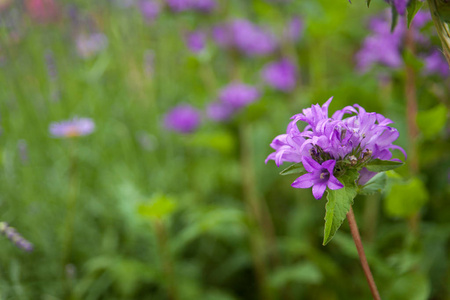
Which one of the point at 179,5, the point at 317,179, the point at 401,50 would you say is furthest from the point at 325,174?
the point at 179,5

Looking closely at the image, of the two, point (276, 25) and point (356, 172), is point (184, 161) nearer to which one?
point (276, 25)

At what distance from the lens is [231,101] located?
4.15ft

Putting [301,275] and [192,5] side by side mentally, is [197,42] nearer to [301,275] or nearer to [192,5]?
[192,5]

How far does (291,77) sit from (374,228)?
2.14 ft

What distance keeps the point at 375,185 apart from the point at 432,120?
14.1 inches

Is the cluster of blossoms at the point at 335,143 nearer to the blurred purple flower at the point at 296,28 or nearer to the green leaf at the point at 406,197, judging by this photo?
the green leaf at the point at 406,197

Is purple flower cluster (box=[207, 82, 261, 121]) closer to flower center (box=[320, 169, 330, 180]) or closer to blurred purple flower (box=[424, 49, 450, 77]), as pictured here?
blurred purple flower (box=[424, 49, 450, 77])

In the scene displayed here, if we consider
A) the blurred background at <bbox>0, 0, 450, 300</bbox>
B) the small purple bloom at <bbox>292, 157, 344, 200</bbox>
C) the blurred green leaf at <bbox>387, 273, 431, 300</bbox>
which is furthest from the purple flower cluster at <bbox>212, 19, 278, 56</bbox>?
the small purple bloom at <bbox>292, 157, 344, 200</bbox>

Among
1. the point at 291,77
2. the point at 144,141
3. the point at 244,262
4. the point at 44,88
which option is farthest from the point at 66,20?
the point at 244,262

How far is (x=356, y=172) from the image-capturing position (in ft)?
1.49

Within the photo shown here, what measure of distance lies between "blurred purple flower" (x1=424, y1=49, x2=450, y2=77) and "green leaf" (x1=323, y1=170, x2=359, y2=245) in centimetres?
60

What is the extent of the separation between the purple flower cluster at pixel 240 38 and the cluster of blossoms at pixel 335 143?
0.96m

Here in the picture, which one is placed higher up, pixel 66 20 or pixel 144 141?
pixel 66 20

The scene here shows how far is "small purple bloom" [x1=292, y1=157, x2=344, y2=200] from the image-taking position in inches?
16.3
